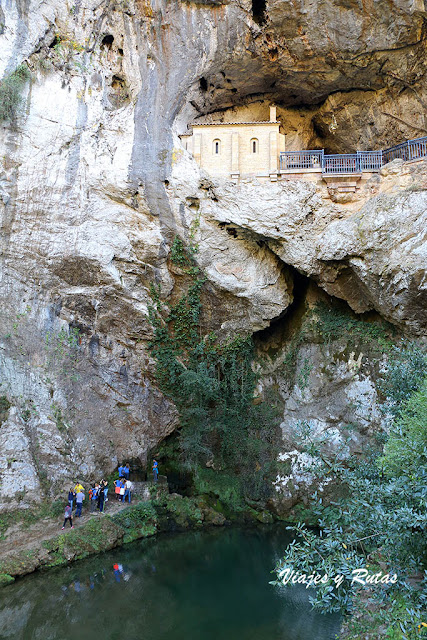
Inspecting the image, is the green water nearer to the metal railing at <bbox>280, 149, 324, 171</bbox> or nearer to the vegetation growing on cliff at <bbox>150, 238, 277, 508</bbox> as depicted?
the vegetation growing on cliff at <bbox>150, 238, 277, 508</bbox>

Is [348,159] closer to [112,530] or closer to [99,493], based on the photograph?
[99,493]

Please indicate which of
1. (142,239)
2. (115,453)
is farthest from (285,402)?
(142,239)

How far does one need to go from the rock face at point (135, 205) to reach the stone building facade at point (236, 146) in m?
0.85

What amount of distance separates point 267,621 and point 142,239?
12234mm

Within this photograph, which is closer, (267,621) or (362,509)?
(362,509)

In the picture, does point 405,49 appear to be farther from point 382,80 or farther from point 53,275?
point 53,275

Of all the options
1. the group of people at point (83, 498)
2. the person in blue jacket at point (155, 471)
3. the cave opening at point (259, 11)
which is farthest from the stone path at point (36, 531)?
the cave opening at point (259, 11)

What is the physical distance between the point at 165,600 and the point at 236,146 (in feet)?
48.9

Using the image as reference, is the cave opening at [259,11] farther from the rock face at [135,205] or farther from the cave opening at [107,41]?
the cave opening at [107,41]

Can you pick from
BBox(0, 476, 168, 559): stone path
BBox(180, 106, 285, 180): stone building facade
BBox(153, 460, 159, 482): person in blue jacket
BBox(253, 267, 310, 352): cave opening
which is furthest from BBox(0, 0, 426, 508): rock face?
BBox(253, 267, 310, 352): cave opening

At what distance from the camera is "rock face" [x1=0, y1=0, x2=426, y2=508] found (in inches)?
607

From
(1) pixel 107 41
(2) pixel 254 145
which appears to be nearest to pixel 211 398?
(2) pixel 254 145

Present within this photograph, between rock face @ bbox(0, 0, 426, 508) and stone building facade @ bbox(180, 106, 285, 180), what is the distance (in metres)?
0.85

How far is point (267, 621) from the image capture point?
10.3 metres
